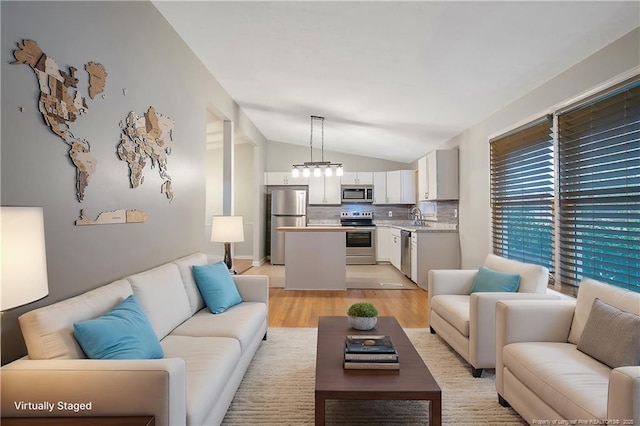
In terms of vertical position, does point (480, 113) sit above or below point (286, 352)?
above

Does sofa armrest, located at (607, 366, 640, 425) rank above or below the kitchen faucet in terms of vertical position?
below

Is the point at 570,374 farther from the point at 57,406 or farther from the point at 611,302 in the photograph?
the point at 57,406

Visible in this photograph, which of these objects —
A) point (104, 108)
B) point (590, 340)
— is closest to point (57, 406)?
point (104, 108)

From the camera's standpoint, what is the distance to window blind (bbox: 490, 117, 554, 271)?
11.4ft

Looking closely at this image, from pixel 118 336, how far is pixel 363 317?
1.49 m

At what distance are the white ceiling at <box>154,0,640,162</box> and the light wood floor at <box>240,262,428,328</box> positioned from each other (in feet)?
8.11

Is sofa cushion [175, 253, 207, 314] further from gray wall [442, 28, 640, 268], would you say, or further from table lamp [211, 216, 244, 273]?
gray wall [442, 28, 640, 268]

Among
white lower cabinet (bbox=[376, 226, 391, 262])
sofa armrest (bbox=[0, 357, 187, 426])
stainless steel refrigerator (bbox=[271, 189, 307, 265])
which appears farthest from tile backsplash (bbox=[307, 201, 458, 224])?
sofa armrest (bbox=[0, 357, 187, 426])

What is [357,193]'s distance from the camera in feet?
27.4

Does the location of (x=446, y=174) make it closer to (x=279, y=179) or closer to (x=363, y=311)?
(x=363, y=311)

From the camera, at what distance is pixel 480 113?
4543mm

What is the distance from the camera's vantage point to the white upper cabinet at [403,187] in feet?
25.9

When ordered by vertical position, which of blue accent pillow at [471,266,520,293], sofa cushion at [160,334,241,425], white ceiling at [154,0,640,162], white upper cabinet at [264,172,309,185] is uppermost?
white ceiling at [154,0,640,162]

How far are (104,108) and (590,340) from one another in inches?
123
